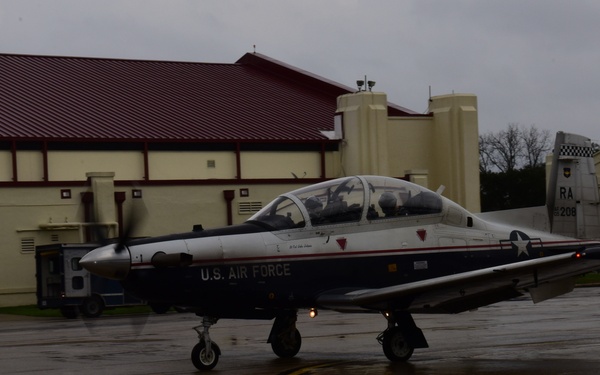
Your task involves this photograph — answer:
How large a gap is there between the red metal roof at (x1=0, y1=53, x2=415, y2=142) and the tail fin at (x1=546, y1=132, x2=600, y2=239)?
2793 cm

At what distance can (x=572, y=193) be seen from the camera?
694 inches

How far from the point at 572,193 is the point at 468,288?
3420mm

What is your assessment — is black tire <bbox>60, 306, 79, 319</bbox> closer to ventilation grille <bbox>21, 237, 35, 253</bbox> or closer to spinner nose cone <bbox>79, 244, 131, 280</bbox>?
ventilation grille <bbox>21, 237, 35, 253</bbox>

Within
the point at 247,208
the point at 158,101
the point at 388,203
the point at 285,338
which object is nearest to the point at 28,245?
the point at 247,208

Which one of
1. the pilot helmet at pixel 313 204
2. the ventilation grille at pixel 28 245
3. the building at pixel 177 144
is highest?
the building at pixel 177 144

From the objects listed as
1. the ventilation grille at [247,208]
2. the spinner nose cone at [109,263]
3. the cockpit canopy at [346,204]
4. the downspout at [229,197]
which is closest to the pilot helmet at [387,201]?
the cockpit canopy at [346,204]

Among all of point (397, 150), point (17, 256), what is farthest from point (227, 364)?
point (397, 150)

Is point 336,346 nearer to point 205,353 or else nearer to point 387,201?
point 387,201

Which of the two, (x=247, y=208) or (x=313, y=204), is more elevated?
(x=313, y=204)

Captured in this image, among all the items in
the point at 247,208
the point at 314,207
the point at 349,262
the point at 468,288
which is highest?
the point at 314,207

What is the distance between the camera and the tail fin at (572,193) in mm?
17484

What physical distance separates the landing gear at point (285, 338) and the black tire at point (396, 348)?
1.71 metres

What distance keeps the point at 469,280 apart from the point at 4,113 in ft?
105

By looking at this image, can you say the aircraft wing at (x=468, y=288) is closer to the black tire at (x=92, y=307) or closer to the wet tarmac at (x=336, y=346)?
the wet tarmac at (x=336, y=346)
